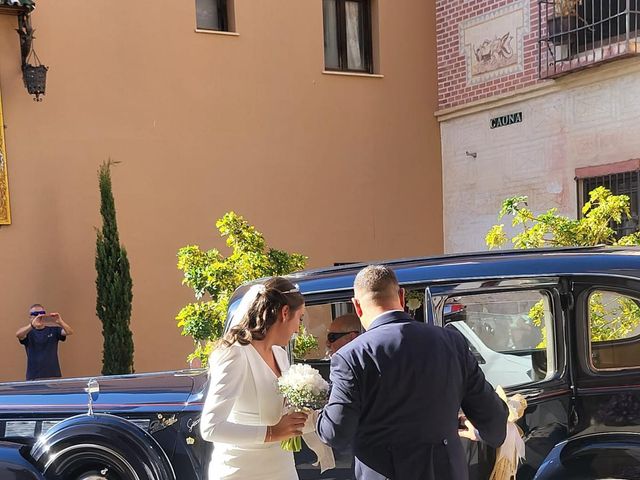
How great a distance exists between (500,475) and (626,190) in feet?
26.5

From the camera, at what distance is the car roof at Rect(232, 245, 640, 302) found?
3.58 metres

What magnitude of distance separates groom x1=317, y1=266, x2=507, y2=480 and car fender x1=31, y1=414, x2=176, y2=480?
145 cm

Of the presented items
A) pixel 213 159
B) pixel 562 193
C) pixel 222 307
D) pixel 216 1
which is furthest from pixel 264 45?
pixel 222 307

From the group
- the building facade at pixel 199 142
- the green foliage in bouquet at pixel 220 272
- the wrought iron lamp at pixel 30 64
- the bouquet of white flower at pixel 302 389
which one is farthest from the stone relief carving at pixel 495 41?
the bouquet of white flower at pixel 302 389

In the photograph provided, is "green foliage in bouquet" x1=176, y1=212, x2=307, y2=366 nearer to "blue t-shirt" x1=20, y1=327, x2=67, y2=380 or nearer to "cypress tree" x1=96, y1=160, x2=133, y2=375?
"blue t-shirt" x1=20, y1=327, x2=67, y2=380

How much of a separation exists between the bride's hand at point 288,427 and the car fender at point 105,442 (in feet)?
3.63

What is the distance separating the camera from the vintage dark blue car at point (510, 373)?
346 centimetres

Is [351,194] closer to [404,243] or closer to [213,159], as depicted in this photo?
[404,243]

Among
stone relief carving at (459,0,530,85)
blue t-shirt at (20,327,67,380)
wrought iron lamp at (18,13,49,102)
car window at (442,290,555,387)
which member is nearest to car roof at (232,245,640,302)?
car window at (442,290,555,387)

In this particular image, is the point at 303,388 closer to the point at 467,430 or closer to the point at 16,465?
the point at 467,430

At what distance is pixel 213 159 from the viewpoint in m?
11.8

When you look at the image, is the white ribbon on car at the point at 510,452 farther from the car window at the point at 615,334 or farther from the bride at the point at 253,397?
the bride at the point at 253,397

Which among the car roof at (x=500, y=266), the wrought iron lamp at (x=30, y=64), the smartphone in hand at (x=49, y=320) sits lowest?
the smartphone in hand at (x=49, y=320)

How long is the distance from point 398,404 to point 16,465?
7.56ft
